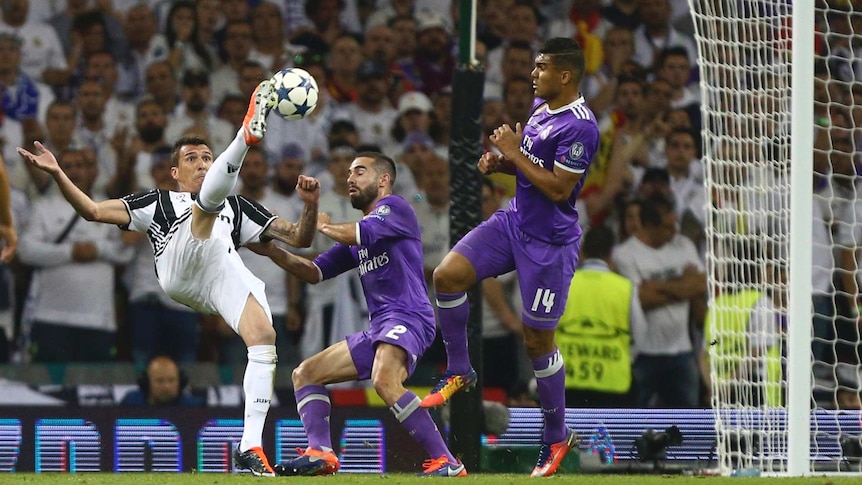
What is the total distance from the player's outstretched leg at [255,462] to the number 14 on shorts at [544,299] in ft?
5.73

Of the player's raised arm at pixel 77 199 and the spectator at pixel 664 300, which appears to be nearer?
the player's raised arm at pixel 77 199

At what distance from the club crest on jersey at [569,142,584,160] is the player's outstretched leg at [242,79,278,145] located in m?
1.67

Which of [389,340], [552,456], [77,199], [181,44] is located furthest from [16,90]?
[552,456]

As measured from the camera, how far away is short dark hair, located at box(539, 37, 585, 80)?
307 inches

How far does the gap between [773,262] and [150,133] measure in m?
5.29

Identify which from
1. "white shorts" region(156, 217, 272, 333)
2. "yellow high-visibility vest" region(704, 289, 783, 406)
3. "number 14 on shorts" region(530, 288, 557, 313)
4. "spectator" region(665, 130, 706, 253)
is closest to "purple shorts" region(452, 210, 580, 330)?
"number 14 on shorts" region(530, 288, 557, 313)

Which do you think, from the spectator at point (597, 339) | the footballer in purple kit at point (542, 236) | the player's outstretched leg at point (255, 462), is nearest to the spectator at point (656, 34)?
the spectator at point (597, 339)

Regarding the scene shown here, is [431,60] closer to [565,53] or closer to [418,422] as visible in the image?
[565,53]

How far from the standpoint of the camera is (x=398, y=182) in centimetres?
1146

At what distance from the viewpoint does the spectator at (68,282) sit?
10.7 meters

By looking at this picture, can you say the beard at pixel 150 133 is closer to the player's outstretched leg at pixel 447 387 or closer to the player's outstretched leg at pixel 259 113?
the player's outstretched leg at pixel 259 113

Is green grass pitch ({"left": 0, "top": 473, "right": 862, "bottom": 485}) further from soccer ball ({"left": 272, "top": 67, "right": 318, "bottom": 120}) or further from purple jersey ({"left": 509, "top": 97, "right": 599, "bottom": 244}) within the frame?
soccer ball ({"left": 272, "top": 67, "right": 318, "bottom": 120})

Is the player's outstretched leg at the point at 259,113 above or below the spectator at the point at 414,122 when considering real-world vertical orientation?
below

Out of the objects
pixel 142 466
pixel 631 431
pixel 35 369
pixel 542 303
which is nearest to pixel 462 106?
pixel 542 303
